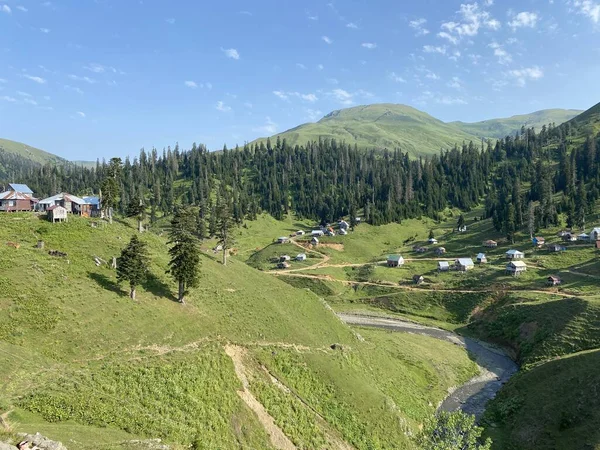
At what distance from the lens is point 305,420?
5069 centimetres

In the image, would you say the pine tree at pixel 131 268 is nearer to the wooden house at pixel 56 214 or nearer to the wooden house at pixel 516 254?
the wooden house at pixel 56 214

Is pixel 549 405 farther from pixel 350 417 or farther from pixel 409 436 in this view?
Result: pixel 350 417

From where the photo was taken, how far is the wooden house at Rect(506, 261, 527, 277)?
135 m

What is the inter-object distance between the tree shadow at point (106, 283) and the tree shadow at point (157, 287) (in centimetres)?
437

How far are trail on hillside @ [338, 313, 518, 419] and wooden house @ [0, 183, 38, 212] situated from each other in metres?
88.7

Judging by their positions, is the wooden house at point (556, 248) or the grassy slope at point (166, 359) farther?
the wooden house at point (556, 248)

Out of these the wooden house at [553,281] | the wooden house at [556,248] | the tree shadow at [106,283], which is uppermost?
the tree shadow at [106,283]

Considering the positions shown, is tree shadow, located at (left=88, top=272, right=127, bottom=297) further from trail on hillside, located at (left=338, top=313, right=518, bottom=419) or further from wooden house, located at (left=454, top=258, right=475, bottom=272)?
wooden house, located at (left=454, top=258, right=475, bottom=272)

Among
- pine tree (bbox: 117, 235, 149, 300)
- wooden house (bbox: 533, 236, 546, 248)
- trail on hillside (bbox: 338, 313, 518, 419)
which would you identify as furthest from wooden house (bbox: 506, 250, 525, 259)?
pine tree (bbox: 117, 235, 149, 300)

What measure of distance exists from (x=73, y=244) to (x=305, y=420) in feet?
154

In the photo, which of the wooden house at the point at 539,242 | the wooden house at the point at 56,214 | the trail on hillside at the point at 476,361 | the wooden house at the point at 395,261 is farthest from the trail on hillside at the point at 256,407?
the wooden house at the point at 539,242

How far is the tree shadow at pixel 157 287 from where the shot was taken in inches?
2441

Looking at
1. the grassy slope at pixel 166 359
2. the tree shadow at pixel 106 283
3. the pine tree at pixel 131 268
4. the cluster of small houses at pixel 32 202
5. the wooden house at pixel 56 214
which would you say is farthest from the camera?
the cluster of small houses at pixel 32 202

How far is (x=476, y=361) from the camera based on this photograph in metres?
92.1
